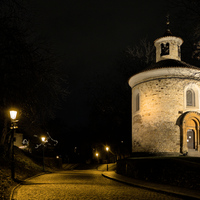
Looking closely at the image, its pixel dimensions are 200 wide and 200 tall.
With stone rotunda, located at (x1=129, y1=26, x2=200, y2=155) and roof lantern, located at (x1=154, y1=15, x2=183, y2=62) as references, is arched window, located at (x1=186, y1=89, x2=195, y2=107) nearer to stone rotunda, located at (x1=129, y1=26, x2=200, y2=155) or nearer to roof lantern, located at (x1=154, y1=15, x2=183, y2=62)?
stone rotunda, located at (x1=129, y1=26, x2=200, y2=155)

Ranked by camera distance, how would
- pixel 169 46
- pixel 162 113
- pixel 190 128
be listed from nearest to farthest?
pixel 190 128
pixel 162 113
pixel 169 46

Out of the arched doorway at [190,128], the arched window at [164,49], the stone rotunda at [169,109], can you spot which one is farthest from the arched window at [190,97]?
the arched window at [164,49]

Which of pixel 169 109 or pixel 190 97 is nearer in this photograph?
pixel 169 109

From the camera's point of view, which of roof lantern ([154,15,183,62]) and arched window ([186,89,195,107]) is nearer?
arched window ([186,89,195,107])

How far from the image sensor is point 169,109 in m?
22.0

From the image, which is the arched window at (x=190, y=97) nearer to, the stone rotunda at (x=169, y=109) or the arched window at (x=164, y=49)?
the stone rotunda at (x=169, y=109)

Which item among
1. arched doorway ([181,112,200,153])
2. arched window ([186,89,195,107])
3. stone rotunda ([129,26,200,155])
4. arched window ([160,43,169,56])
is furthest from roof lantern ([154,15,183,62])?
arched doorway ([181,112,200,153])

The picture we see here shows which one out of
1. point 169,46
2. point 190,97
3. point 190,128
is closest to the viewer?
point 190,128

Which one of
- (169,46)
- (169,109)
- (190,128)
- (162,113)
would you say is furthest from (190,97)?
(169,46)

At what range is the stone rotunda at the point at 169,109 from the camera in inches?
851

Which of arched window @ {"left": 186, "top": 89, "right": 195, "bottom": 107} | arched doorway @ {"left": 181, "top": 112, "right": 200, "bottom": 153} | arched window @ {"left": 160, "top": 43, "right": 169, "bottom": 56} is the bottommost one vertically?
arched doorway @ {"left": 181, "top": 112, "right": 200, "bottom": 153}

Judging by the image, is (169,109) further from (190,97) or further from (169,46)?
(169,46)

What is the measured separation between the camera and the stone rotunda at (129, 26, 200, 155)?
70.9 feet

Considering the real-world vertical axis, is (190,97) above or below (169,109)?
above
